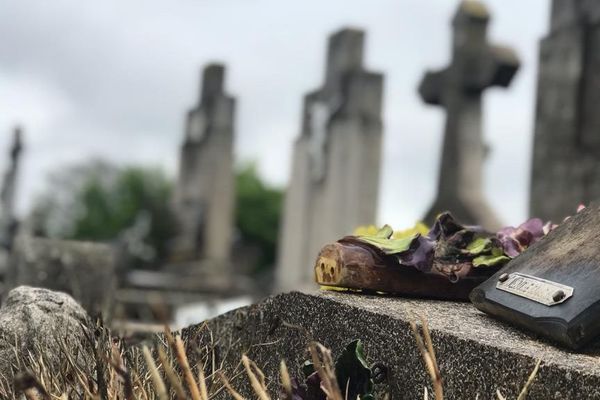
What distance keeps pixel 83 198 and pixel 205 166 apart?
990 inches

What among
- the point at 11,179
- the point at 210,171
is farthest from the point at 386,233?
the point at 11,179

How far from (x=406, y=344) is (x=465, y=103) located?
6587 mm

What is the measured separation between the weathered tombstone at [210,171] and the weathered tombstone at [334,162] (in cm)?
401

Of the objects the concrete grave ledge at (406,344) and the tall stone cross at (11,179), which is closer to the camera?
the concrete grave ledge at (406,344)

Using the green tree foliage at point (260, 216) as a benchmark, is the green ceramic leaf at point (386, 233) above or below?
above

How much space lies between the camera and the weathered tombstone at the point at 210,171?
53.8 feet

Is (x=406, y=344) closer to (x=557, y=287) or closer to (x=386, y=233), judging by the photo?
(x=557, y=287)

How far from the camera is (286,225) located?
12391mm

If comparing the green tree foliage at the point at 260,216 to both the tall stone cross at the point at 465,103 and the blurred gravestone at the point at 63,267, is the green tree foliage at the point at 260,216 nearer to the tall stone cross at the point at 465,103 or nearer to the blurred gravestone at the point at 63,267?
the tall stone cross at the point at 465,103

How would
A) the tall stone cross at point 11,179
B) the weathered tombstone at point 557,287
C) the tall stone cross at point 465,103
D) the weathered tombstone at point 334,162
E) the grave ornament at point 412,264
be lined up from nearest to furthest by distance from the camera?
the weathered tombstone at point 557,287
the grave ornament at point 412,264
the tall stone cross at point 465,103
the weathered tombstone at point 334,162
the tall stone cross at point 11,179

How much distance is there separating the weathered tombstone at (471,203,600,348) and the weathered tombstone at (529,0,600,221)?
13.1 feet

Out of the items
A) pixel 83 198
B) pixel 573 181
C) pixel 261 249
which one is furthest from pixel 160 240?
pixel 83 198

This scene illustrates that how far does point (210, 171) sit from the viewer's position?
53.8ft

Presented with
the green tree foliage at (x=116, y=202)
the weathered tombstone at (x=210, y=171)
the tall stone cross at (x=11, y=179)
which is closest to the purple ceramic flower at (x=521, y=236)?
the weathered tombstone at (x=210, y=171)
